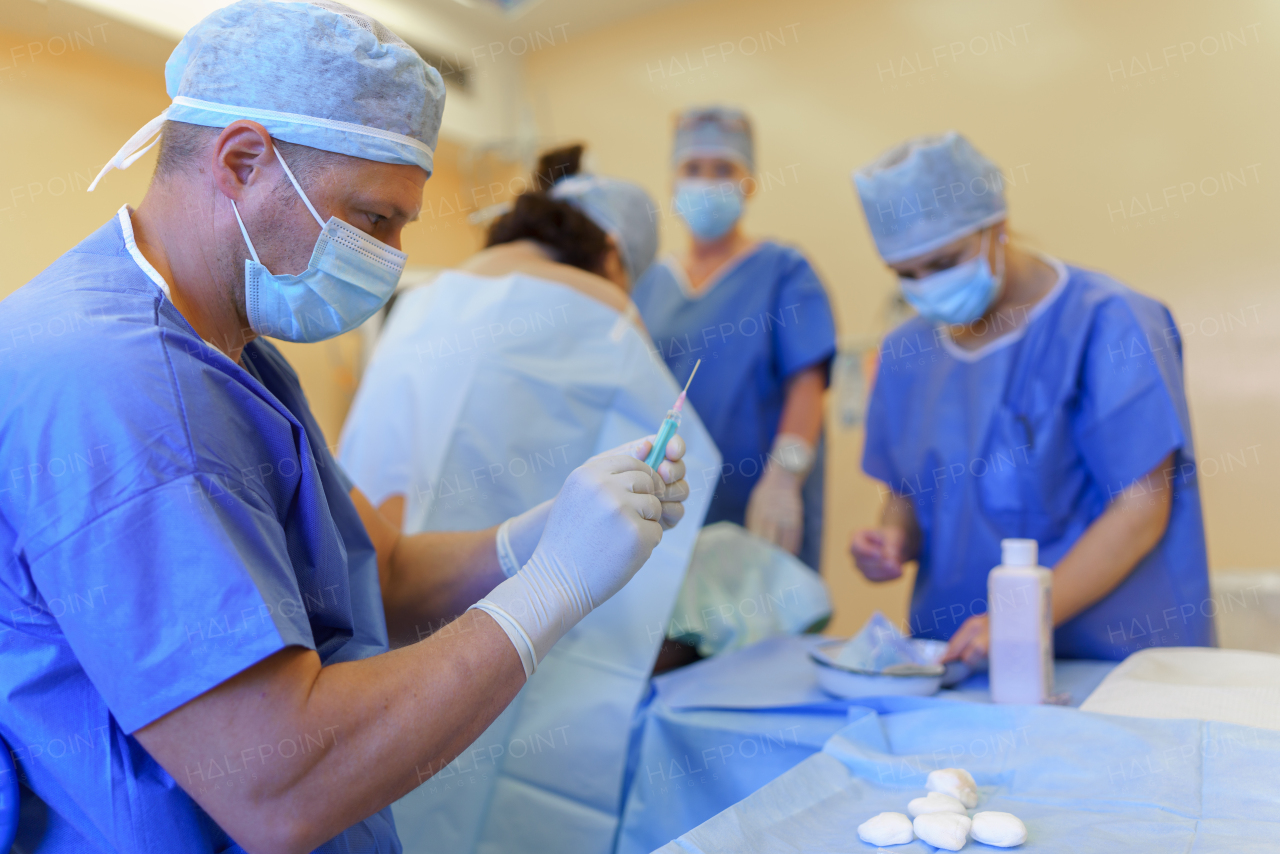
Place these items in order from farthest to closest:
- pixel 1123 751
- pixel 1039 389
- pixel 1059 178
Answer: pixel 1059 178 → pixel 1039 389 → pixel 1123 751

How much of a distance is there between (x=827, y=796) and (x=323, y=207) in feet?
2.51

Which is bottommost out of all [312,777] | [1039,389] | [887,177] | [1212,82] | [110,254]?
[312,777]

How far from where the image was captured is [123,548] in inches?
26.1

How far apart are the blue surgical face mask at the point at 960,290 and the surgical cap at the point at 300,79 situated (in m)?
1.02

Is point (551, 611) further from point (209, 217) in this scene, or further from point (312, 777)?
point (209, 217)

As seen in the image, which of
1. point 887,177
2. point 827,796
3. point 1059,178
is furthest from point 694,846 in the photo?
point 1059,178

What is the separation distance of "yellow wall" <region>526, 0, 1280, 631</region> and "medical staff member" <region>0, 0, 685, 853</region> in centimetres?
242

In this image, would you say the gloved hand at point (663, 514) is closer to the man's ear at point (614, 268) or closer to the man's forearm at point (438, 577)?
the man's forearm at point (438, 577)

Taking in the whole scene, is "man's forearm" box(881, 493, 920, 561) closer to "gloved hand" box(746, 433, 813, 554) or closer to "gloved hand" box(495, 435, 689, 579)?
"gloved hand" box(746, 433, 813, 554)

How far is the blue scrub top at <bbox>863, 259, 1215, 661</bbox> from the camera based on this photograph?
4.65 ft

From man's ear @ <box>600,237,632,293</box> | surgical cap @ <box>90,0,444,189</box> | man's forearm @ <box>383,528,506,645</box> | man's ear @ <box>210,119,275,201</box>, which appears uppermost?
surgical cap @ <box>90,0,444,189</box>

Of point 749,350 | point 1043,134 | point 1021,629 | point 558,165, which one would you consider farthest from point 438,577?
point 1043,134

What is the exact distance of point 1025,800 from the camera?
888mm

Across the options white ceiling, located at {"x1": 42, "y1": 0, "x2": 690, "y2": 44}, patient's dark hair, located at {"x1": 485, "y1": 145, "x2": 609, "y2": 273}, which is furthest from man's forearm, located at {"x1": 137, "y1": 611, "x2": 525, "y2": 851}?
white ceiling, located at {"x1": 42, "y1": 0, "x2": 690, "y2": 44}
